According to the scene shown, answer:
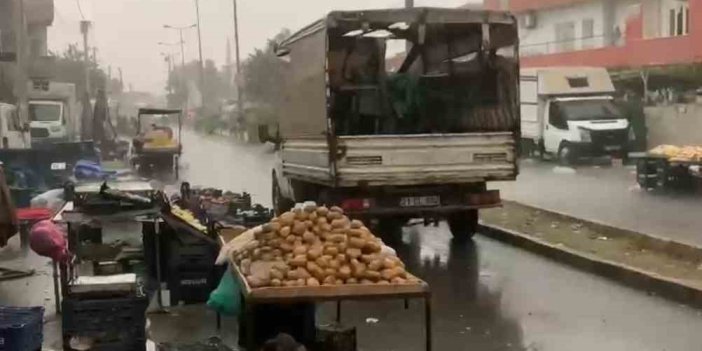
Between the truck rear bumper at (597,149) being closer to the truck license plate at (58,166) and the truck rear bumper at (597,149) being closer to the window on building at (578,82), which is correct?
the window on building at (578,82)

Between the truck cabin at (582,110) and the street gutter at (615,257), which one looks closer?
the street gutter at (615,257)

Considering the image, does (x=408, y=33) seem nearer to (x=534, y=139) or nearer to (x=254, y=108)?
(x=534, y=139)

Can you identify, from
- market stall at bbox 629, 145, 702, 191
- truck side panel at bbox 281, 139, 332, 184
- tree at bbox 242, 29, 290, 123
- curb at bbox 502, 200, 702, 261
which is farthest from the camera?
tree at bbox 242, 29, 290, 123

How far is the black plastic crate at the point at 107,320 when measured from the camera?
7.72m

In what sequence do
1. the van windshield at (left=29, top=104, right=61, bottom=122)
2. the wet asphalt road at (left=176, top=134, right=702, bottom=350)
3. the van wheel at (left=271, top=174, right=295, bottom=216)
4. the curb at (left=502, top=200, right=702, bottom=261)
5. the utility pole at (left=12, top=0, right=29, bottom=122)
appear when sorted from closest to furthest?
1. the wet asphalt road at (left=176, top=134, right=702, bottom=350)
2. the curb at (left=502, top=200, right=702, bottom=261)
3. the van wheel at (left=271, top=174, right=295, bottom=216)
4. the van windshield at (left=29, top=104, right=61, bottom=122)
5. the utility pole at (left=12, top=0, right=29, bottom=122)

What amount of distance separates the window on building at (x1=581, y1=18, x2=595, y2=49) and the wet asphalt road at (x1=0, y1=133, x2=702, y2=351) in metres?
34.7

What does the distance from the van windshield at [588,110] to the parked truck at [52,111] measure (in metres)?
17.6

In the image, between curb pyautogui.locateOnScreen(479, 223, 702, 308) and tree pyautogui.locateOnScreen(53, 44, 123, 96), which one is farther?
tree pyautogui.locateOnScreen(53, 44, 123, 96)

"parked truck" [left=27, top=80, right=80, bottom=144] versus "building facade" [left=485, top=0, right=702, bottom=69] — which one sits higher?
"building facade" [left=485, top=0, right=702, bottom=69]

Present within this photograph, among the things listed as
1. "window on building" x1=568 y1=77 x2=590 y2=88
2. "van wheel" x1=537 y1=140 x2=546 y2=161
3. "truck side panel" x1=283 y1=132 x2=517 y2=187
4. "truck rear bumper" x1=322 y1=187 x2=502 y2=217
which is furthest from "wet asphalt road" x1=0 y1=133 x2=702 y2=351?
"van wheel" x1=537 y1=140 x2=546 y2=161

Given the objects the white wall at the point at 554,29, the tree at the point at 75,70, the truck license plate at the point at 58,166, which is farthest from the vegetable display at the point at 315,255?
the tree at the point at 75,70

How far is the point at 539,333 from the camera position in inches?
348

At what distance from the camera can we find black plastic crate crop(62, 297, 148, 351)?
25.3 feet

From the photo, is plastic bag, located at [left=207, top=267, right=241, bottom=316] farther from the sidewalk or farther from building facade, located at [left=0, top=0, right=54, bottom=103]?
building facade, located at [left=0, top=0, right=54, bottom=103]
